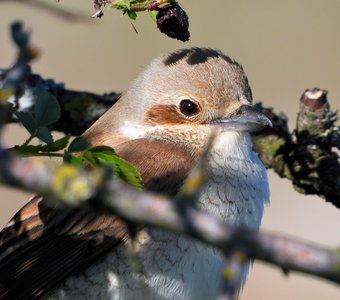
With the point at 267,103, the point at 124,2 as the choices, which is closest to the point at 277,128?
the point at 124,2

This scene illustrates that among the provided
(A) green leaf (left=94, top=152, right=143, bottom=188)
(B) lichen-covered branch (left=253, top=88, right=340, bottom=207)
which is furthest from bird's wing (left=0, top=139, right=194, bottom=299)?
(B) lichen-covered branch (left=253, top=88, right=340, bottom=207)

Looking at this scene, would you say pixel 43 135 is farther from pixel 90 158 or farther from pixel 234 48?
pixel 234 48

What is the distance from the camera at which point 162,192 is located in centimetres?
346

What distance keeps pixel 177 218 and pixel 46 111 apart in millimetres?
1203

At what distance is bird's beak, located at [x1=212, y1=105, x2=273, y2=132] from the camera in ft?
12.4

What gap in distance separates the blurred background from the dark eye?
406cm

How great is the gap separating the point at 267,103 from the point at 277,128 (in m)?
4.22

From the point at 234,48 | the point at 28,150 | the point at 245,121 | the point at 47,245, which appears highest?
the point at 28,150

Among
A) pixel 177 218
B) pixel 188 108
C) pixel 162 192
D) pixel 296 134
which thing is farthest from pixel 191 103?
pixel 177 218

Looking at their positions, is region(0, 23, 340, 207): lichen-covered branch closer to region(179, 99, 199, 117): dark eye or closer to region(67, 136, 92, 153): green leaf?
region(179, 99, 199, 117): dark eye

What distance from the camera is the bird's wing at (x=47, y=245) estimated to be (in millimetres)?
3277

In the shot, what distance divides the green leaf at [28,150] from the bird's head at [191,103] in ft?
5.02

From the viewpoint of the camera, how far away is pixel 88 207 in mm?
1354

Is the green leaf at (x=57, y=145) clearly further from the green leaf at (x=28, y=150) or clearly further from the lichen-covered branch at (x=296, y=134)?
the lichen-covered branch at (x=296, y=134)
